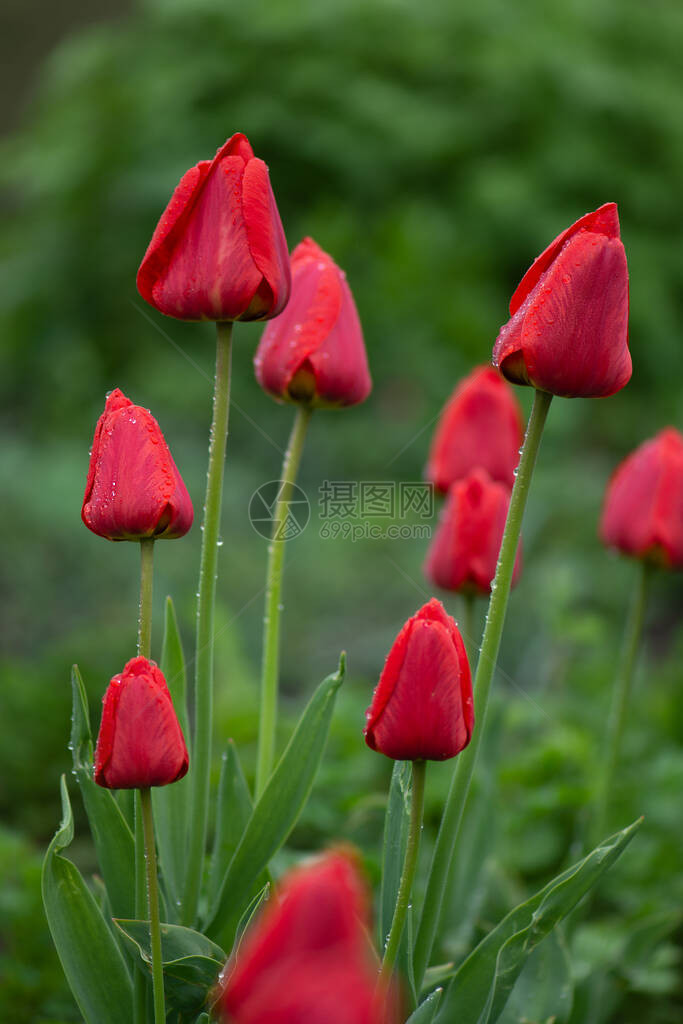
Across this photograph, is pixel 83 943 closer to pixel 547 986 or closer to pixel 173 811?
pixel 173 811

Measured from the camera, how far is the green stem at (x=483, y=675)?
888 millimetres

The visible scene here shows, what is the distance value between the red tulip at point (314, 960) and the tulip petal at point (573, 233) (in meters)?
0.56

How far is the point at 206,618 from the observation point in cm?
96

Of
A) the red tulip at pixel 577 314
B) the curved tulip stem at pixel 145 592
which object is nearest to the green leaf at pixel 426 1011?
the curved tulip stem at pixel 145 592

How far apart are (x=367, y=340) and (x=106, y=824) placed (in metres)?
3.57

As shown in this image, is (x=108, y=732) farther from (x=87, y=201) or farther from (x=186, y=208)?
(x=87, y=201)

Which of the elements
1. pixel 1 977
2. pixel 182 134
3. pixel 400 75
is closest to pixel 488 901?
pixel 1 977

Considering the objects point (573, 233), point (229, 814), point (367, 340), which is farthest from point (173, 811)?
point (367, 340)

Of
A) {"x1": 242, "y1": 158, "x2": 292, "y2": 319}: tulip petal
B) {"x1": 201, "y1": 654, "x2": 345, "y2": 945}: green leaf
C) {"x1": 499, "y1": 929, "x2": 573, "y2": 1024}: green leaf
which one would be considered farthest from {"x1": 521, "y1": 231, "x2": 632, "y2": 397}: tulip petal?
{"x1": 499, "y1": 929, "x2": 573, "y2": 1024}: green leaf

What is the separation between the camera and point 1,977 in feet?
4.31

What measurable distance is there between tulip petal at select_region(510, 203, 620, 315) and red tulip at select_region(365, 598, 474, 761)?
0.28 metres

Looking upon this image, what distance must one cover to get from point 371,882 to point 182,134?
410 centimetres

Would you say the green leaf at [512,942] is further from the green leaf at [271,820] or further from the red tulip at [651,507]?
the red tulip at [651,507]

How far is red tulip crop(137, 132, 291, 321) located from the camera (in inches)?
34.5
